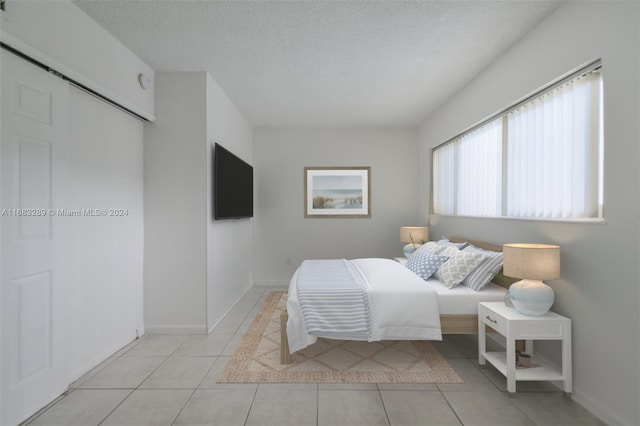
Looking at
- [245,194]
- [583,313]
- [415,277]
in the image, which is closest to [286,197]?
[245,194]

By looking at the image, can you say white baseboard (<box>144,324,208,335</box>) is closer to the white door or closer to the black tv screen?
the white door

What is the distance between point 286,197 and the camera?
5.39m

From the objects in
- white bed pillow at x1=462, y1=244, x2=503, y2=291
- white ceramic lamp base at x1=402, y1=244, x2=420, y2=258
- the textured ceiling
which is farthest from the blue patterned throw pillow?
the textured ceiling

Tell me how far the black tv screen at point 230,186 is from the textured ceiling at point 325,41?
2.82 ft

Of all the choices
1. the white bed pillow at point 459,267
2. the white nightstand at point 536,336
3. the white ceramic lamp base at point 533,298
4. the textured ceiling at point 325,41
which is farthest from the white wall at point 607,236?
the white bed pillow at point 459,267

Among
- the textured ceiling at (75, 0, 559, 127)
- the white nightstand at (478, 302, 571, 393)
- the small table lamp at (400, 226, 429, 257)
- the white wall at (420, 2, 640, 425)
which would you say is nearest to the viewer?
the white wall at (420, 2, 640, 425)

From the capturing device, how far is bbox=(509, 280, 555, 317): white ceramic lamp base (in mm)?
2096

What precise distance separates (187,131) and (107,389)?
7.85 feet

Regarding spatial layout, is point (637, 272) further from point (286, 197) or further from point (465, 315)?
point (286, 197)

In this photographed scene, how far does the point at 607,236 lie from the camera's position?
73.2 inches

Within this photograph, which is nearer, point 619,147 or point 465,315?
point 619,147

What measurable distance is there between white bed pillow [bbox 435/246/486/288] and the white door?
3.09 m

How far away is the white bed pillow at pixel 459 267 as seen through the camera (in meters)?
2.78

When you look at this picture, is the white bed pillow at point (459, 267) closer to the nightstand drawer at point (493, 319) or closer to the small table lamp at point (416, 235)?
the nightstand drawer at point (493, 319)
